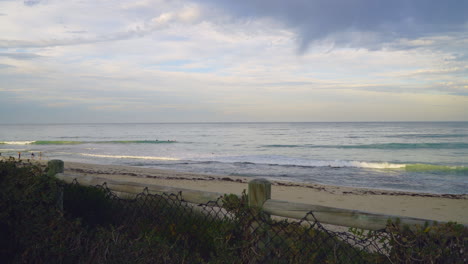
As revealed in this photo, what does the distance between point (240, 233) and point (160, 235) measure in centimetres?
146

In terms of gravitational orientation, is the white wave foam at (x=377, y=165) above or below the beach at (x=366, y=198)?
above

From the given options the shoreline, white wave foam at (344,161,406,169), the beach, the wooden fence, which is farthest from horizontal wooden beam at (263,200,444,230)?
white wave foam at (344,161,406,169)

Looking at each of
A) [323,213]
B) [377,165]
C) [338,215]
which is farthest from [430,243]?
[377,165]

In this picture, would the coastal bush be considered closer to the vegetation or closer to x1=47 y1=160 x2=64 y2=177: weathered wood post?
the vegetation

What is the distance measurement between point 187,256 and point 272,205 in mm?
1335

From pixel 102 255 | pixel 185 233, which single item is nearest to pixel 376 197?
pixel 185 233

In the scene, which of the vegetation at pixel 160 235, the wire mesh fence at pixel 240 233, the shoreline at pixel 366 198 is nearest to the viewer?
the vegetation at pixel 160 235

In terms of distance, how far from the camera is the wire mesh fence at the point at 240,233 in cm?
312

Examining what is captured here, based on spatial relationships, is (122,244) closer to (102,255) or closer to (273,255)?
(102,255)

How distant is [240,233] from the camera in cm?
325

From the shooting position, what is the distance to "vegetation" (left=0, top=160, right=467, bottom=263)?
2.57 meters

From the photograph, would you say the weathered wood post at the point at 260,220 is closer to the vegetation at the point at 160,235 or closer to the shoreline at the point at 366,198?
the vegetation at the point at 160,235

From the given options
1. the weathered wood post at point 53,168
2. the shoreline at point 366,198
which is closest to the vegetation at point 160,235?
the weathered wood post at point 53,168

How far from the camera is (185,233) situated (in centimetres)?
429
